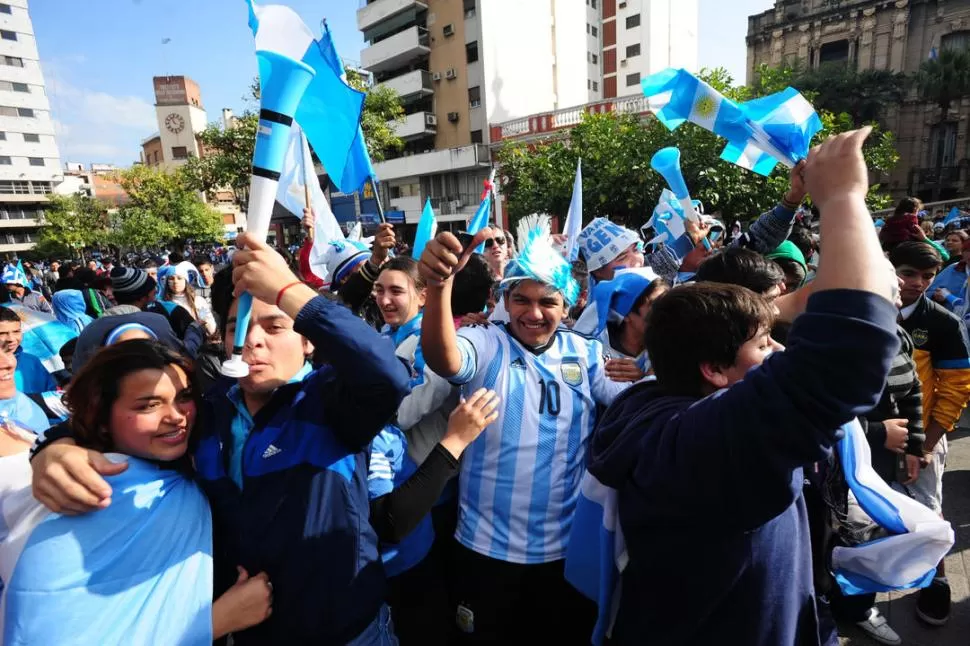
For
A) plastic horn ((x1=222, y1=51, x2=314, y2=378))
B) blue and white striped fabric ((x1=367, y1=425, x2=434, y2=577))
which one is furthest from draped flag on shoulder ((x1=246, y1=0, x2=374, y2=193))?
blue and white striped fabric ((x1=367, y1=425, x2=434, y2=577))

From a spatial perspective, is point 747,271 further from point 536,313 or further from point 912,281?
point 912,281

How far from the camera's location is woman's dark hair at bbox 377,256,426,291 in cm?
279

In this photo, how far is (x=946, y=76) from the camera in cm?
2944

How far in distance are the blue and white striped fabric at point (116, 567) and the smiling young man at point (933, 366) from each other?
3.23 m

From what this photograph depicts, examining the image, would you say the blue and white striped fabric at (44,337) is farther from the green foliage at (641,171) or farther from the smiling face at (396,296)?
the green foliage at (641,171)

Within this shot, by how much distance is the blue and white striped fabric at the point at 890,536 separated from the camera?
1.43 meters

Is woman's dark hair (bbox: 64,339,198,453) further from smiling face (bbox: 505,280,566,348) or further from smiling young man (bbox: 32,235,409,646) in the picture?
smiling face (bbox: 505,280,566,348)

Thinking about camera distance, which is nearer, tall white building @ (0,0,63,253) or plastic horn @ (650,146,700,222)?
plastic horn @ (650,146,700,222)

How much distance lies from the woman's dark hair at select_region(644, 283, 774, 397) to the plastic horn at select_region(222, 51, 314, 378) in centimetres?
99

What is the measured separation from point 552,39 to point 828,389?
3625cm

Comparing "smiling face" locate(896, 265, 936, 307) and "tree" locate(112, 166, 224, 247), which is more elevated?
"tree" locate(112, 166, 224, 247)

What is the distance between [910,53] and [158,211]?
49536mm

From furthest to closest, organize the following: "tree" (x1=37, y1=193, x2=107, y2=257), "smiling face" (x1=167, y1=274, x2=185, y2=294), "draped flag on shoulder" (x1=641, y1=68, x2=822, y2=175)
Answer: "tree" (x1=37, y1=193, x2=107, y2=257), "smiling face" (x1=167, y1=274, x2=185, y2=294), "draped flag on shoulder" (x1=641, y1=68, x2=822, y2=175)

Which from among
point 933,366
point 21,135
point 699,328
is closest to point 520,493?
point 699,328
